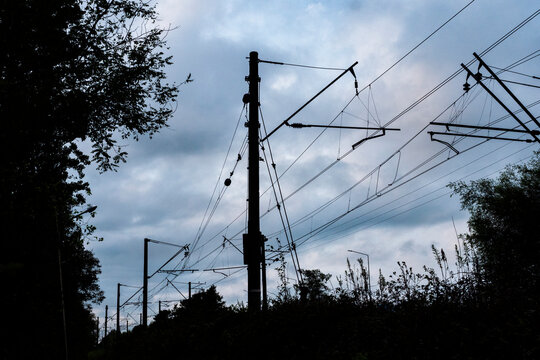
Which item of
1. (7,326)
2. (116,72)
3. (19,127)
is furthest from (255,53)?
(7,326)

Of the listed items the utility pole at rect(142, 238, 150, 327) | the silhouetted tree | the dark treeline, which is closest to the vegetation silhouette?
the dark treeline

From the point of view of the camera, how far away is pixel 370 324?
9008 millimetres

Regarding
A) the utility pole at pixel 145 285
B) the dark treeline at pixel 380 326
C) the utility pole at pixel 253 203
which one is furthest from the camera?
the utility pole at pixel 145 285

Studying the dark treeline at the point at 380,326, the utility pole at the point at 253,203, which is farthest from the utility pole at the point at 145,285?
the utility pole at the point at 253,203

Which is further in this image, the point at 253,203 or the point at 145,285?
the point at 145,285

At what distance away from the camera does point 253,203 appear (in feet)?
41.7

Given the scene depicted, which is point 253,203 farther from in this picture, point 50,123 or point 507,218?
point 507,218

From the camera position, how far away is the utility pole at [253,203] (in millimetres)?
12156

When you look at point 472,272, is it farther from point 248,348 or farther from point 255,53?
point 255,53

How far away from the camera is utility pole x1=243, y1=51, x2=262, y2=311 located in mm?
12156

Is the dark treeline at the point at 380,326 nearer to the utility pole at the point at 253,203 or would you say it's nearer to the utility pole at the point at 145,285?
the utility pole at the point at 253,203

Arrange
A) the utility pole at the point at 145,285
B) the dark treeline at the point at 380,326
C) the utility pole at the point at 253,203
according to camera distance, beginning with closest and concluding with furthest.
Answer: the dark treeline at the point at 380,326, the utility pole at the point at 253,203, the utility pole at the point at 145,285

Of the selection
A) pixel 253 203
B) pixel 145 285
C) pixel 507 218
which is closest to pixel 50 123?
pixel 253 203

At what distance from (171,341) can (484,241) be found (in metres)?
31.2
